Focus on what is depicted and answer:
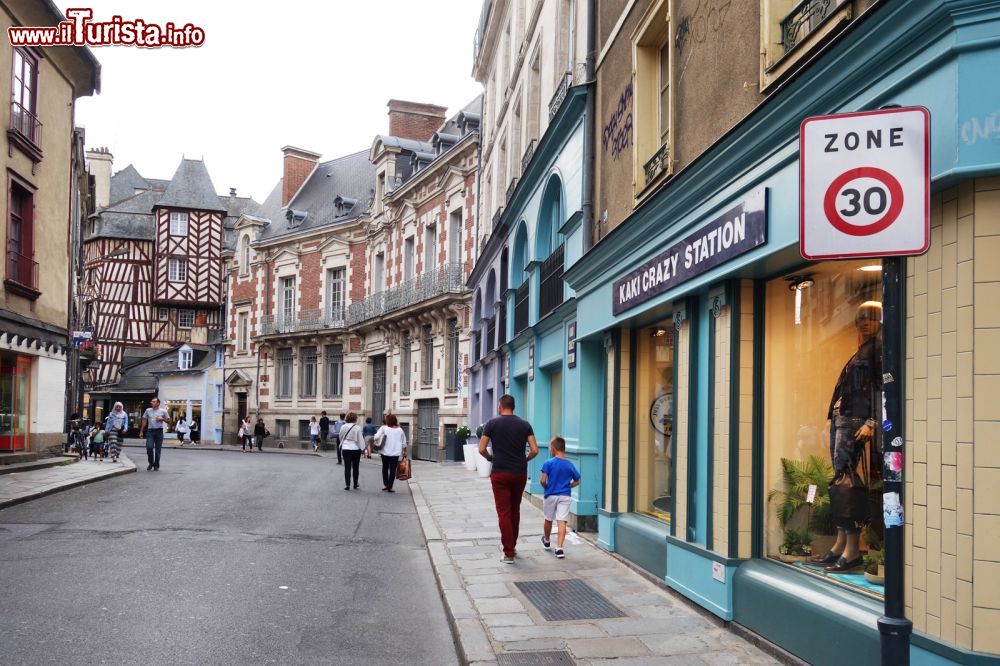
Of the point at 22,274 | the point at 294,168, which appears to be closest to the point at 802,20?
the point at 22,274

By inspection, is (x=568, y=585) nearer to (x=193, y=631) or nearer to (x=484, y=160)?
(x=193, y=631)

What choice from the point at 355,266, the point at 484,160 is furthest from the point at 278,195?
the point at 484,160

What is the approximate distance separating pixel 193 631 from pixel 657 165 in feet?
19.0

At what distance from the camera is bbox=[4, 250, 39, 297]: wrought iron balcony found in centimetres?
1822

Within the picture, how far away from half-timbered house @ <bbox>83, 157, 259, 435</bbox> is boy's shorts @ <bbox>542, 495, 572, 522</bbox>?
168 feet

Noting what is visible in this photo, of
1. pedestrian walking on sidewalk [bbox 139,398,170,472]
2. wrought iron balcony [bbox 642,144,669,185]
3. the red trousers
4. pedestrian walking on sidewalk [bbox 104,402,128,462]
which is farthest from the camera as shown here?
pedestrian walking on sidewalk [bbox 104,402,128,462]

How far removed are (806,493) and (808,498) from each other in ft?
0.14

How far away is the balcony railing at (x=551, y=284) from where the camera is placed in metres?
13.6

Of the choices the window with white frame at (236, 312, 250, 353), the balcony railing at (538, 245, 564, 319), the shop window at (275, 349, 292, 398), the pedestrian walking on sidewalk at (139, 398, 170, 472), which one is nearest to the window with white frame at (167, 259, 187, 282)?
the window with white frame at (236, 312, 250, 353)

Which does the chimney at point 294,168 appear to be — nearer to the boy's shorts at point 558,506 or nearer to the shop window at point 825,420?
the boy's shorts at point 558,506

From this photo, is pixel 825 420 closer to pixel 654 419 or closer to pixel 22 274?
pixel 654 419

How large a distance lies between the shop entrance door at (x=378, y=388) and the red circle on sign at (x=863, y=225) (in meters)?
35.5

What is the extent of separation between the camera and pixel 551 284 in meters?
14.3

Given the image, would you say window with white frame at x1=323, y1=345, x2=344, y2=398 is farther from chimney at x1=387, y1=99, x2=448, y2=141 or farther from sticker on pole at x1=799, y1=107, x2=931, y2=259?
sticker on pole at x1=799, y1=107, x2=931, y2=259
